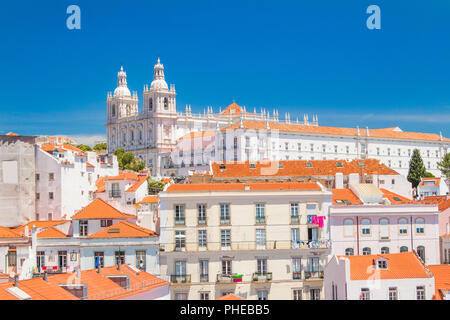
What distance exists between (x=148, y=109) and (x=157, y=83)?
21.6 ft

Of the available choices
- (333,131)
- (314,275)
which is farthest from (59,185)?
(333,131)

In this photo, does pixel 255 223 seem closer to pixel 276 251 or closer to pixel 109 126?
pixel 276 251

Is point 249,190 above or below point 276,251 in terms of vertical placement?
above

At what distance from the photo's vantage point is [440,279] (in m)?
31.0

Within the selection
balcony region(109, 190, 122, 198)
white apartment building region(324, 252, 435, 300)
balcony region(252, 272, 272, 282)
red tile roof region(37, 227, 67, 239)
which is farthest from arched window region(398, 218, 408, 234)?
balcony region(109, 190, 122, 198)

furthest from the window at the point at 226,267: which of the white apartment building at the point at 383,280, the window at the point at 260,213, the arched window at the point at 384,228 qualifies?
the arched window at the point at 384,228

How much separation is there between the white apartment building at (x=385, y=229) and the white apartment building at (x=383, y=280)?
300 inches

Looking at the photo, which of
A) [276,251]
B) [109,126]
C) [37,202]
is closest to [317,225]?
[276,251]

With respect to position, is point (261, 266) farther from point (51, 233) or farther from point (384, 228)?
point (51, 233)

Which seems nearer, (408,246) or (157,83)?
(408,246)

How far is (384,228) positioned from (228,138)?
82623 mm

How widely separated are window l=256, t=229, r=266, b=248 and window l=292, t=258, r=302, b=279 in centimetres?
215

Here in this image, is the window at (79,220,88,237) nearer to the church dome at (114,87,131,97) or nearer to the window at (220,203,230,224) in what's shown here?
the window at (220,203,230,224)

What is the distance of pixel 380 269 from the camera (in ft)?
98.9
